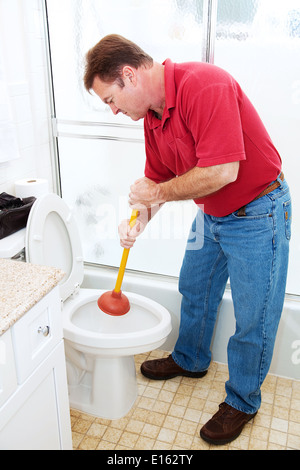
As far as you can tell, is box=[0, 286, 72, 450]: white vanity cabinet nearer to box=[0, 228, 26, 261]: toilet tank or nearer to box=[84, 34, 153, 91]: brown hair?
box=[0, 228, 26, 261]: toilet tank

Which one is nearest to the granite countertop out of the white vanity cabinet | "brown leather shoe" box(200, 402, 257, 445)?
the white vanity cabinet

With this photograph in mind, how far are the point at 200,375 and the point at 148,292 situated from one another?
0.40m

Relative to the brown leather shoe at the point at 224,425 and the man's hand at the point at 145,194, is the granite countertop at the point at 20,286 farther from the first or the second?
the brown leather shoe at the point at 224,425

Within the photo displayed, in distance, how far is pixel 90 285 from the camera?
2.14 m

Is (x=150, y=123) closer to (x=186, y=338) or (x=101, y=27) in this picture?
(x=101, y=27)

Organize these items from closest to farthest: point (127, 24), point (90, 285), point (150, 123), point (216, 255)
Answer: point (150, 123), point (216, 255), point (127, 24), point (90, 285)

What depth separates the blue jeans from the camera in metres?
1.43

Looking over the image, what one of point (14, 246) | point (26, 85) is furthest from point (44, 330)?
point (26, 85)

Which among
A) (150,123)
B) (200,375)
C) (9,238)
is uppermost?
(150,123)

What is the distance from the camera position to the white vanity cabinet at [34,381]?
3.38 feet

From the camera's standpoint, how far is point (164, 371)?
75.4 inches

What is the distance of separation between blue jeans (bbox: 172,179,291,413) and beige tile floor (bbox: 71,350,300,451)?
0.32ft

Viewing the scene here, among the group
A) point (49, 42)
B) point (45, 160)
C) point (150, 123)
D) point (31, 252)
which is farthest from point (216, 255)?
point (49, 42)

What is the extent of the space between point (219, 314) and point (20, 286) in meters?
1.04
